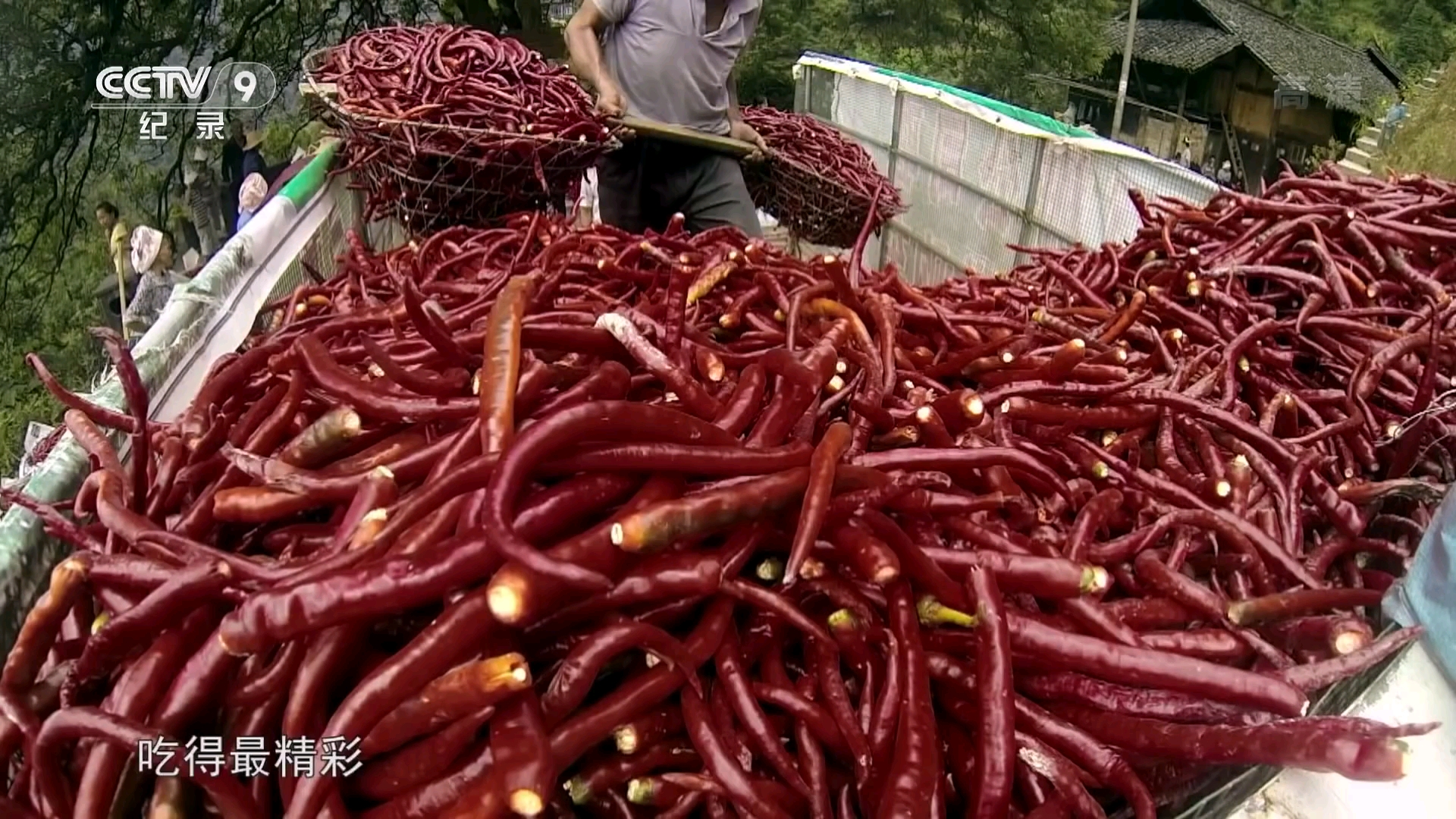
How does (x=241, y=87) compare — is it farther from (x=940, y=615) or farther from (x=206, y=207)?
(x=940, y=615)

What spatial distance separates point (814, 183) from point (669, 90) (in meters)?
1.27

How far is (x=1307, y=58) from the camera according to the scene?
27328 mm

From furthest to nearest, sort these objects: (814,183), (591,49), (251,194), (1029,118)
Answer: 1. (1029,118)
2. (814,183)
3. (251,194)
4. (591,49)

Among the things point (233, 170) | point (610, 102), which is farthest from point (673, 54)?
point (233, 170)

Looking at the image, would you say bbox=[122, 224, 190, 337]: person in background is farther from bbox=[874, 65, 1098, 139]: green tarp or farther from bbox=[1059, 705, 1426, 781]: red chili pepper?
bbox=[874, 65, 1098, 139]: green tarp

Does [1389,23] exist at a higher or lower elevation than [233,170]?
higher

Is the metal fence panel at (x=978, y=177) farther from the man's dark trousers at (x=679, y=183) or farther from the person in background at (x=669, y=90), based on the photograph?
the person in background at (x=669, y=90)

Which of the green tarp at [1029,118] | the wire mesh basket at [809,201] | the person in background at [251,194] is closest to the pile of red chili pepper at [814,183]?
the wire mesh basket at [809,201]

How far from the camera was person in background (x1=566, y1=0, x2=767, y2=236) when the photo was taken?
14.5ft

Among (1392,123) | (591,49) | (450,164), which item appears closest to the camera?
(450,164)

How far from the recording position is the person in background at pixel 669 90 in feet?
14.5

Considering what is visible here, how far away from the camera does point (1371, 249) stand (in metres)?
3.02

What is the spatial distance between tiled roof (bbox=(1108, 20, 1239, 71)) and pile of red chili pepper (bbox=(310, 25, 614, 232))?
27.8 meters

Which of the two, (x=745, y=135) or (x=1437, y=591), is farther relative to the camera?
(x=745, y=135)
